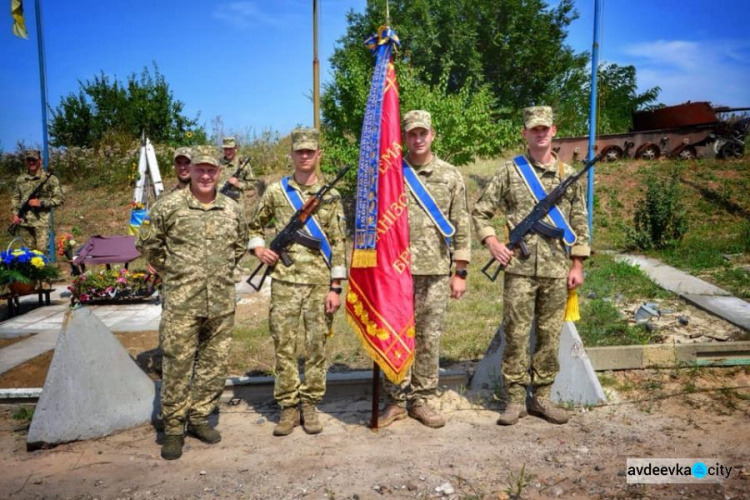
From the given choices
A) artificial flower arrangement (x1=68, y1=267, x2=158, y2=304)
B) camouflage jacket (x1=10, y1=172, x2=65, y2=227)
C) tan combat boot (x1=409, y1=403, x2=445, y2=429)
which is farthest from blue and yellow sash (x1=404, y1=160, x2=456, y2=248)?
camouflage jacket (x1=10, y1=172, x2=65, y2=227)

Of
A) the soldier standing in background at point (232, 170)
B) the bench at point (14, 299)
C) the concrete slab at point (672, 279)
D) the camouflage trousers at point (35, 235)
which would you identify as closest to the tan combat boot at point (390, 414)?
the concrete slab at point (672, 279)

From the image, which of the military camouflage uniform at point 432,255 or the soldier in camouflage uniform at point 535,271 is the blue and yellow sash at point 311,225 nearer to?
the military camouflage uniform at point 432,255

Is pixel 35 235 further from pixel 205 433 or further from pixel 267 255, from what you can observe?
pixel 267 255

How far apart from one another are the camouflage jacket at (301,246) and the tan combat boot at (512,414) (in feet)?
5.34

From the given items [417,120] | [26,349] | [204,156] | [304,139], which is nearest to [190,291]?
[204,156]

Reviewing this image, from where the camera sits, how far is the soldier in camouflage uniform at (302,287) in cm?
411

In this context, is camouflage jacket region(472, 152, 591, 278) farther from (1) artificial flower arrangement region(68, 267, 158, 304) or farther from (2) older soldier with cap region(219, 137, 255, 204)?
(2) older soldier with cap region(219, 137, 255, 204)

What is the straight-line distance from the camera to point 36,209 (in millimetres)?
10219

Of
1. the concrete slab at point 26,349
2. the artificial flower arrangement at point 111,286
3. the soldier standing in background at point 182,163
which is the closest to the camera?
the soldier standing in background at point 182,163

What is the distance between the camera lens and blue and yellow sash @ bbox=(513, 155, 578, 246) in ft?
13.9

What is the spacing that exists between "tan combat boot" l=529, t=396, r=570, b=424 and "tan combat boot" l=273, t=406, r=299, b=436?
1.84 metres

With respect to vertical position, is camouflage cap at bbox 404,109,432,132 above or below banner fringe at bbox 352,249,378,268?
above

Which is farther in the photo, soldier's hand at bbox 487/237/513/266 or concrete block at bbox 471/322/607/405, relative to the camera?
concrete block at bbox 471/322/607/405

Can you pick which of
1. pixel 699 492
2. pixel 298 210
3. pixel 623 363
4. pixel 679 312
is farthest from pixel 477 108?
pixel 699 492
